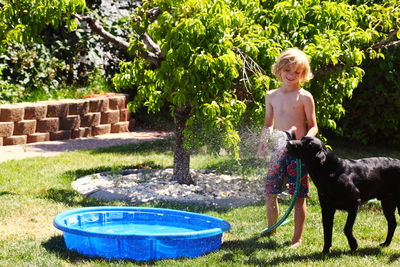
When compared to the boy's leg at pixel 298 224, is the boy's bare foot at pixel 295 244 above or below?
below

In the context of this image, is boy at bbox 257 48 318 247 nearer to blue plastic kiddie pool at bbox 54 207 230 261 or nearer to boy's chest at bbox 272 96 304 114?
boy's chest at bbox 272 96 304 114

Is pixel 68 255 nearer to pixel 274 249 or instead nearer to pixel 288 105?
pixel 274 249

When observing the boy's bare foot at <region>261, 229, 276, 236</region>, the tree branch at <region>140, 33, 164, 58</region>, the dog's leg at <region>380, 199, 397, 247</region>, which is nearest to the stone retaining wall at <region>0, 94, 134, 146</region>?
the tree branch at <region>140, 33, 164, 58</region>

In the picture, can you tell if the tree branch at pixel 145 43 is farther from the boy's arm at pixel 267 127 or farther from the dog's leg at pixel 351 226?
the dog's leg at pixel 351 226

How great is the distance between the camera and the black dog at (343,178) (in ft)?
15.0

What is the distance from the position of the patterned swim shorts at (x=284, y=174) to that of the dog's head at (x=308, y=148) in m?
0.43

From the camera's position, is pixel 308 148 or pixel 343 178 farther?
pixel 343 178

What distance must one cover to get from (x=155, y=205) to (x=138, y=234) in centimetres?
176

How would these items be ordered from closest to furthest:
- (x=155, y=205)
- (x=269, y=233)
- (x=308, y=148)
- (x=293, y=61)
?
(x=308, y=148), (x=293, y=61), (x=269, y=233), (x=155, y=205)

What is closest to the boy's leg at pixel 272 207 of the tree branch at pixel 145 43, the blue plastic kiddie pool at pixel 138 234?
the blue plastic kiddie pool at pixel 138 234

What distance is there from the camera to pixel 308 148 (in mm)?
4535

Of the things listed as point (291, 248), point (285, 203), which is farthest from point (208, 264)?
point (285, 203)

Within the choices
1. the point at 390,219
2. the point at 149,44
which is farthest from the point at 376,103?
the point at 390,219

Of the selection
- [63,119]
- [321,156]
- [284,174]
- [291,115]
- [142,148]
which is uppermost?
[291,115]
